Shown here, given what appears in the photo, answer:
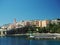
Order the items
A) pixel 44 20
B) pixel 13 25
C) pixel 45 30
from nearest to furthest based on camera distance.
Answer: pixel 45 30 < pixel 44 20 < pixel 13 25

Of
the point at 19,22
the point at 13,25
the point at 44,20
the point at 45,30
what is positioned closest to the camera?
the point at 45,30

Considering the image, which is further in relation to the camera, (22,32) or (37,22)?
(37,22)

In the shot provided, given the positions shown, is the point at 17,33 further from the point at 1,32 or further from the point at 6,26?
the point at 6,26

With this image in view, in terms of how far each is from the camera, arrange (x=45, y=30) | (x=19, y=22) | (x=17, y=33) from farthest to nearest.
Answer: (x=19, y=22) < (x=17, y=33) < (x=45, y=30)

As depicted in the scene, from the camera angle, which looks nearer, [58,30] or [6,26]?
[58,30]

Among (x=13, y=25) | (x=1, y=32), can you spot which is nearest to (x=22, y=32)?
(x=1, y=32)

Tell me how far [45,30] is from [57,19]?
10.9ft

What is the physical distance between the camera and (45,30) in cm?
1709

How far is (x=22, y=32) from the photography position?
1942 centimetres

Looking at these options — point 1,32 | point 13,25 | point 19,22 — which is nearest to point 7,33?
point 1,32

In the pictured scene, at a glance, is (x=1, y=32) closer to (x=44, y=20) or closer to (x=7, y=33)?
(x=7, y=33)

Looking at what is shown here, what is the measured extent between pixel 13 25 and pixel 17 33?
11.1ft

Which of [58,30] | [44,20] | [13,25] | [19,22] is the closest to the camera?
[58,30]

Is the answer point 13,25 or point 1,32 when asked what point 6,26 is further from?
point 1,32
